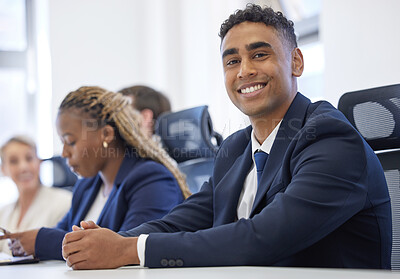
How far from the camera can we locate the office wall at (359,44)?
7.83 ft

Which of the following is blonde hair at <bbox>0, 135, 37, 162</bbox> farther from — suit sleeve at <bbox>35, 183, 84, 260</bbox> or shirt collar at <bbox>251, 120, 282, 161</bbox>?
shirt collar at <bbox>251, 120, 282, 161</bbox>

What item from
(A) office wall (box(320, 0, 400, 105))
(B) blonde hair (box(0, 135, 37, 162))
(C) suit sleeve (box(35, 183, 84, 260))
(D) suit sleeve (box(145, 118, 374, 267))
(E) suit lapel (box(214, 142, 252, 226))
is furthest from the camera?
(B) blonde hair (box(0, 135, 37, 162))

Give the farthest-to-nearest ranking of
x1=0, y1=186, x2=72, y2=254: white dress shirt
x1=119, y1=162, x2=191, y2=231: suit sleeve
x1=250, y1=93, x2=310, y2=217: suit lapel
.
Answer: x1=0, y1=186, x2=72, y2=254: white dress shirt < x1=119, y1=162, x2=191, y2=231: suit sleeve < x1=250, y1=93, x2=310, y2=217: suit lapel

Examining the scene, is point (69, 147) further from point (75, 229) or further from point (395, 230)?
point (395, 230)

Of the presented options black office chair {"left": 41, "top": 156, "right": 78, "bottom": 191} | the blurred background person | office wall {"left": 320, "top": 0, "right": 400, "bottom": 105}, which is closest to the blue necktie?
office wall {"left": 320, "top": 0, "right": 400, "bottom": 105}

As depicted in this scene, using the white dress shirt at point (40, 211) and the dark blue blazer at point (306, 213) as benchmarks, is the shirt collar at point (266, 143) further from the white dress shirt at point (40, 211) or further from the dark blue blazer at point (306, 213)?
the white dress shirt at point (40, 211)

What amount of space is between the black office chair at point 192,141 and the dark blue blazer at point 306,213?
28.4 inches

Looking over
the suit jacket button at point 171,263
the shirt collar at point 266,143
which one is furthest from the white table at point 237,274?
the shirt collar at point 266,143

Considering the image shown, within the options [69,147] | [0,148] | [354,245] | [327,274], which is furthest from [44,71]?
[327,274]

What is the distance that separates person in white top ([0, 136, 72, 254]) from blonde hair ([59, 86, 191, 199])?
3.11 ft

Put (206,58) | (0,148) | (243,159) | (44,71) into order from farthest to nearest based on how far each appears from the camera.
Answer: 1. (44,71)
2. (206,58)
3. (0,148)
4. (243,159)

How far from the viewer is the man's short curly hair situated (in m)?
1.46

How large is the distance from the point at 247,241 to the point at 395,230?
24.5 inches

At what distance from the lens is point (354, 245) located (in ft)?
3.97
